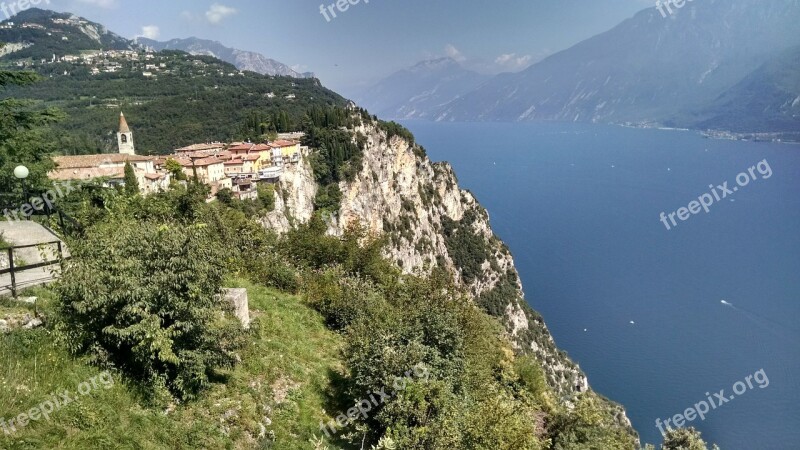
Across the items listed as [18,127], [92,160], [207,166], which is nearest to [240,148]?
[207,166]

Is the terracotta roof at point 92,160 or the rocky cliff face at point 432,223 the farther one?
the rocky cliff face at point 432,223

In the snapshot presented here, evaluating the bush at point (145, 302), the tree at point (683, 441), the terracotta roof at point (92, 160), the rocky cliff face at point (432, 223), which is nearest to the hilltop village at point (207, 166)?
the terracotta roof at point (92, 160)

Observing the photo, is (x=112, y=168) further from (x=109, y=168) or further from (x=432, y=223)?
(x=432, y=223)

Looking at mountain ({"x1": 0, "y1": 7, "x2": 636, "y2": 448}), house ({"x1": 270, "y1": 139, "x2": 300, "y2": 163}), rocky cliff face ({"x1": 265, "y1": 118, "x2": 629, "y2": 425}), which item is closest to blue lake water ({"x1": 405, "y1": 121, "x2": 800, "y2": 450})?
mountain ({"x1": 0, "y1": 7, "x2": 636, "y2": 448})

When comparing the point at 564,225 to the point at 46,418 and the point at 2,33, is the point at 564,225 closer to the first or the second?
the point at 46,418

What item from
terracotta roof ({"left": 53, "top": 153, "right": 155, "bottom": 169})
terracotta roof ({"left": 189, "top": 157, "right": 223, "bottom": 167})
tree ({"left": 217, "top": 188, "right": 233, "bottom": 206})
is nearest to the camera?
tree ({"left": 217, "top": 188, "right": 233, "bottom": 206})

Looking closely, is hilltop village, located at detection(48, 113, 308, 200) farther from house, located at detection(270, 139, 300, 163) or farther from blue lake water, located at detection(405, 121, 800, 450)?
blue lake water, located at detection(405, 121, 800, 450)

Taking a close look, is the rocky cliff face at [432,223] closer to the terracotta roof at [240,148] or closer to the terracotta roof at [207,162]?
the terracotta roof at [240,148]
